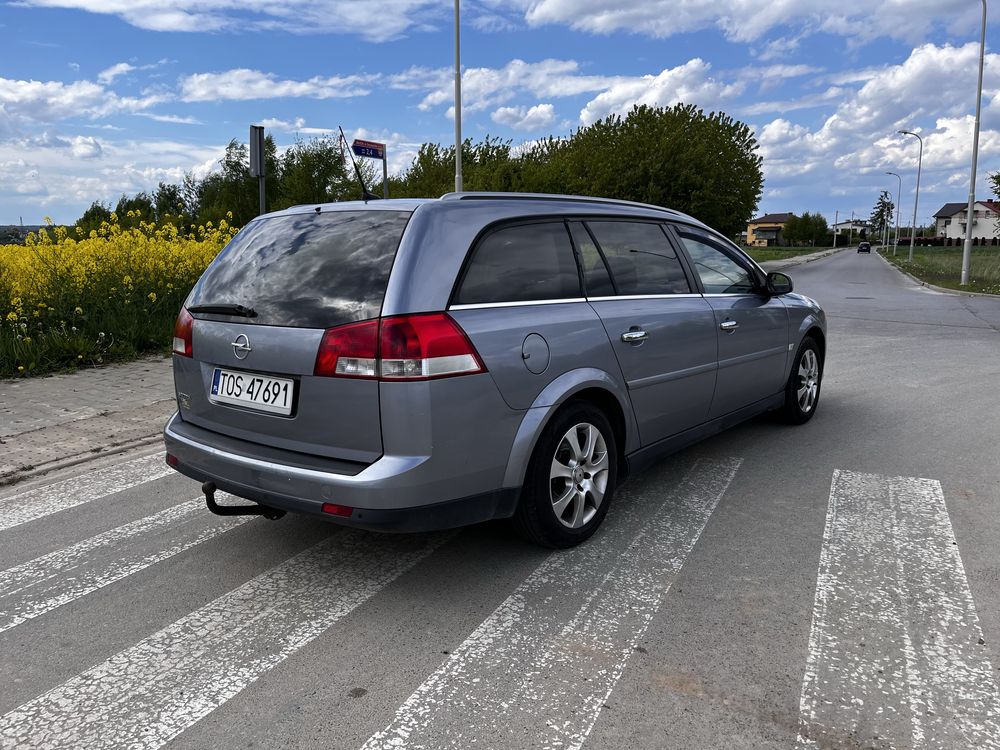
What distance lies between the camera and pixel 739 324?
519cm

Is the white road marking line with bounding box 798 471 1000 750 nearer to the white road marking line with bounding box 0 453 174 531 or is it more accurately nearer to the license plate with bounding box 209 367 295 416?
the license plate with bounding box 209 367 295 416

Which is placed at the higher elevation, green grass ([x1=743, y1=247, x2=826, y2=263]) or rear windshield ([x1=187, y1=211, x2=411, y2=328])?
rear windshield ([x1=187, y1=211, x2=411, y2=328])

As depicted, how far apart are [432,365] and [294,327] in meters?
0.62

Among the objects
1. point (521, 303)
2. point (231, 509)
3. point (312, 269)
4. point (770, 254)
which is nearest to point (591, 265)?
point (521, 303)

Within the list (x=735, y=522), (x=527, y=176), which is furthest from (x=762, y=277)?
(x=527, y=176)

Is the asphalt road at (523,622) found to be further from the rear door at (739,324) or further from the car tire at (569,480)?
the rear door at (739,324)

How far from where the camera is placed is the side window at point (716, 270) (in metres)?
5.04

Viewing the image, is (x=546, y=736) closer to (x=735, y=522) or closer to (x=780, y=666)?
(x=780, y=666)

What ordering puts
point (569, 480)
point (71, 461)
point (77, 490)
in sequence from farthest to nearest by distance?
point (71, 461) < point (77, 490) < point (569, 480)

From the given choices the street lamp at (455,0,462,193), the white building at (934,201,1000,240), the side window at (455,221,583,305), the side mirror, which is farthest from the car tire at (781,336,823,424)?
the white building at (934,201,1000,240)

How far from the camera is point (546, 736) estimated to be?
2.46 metres

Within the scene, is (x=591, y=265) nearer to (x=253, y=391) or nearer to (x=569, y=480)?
(x=569, y=480)

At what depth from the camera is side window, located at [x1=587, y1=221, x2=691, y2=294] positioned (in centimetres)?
427

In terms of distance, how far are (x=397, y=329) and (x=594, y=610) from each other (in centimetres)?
136
